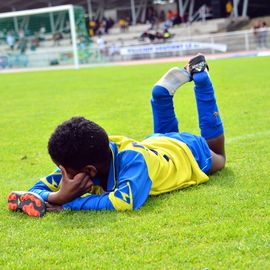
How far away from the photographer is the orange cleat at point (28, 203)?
12.3 ft

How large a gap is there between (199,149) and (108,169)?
89 centimetres

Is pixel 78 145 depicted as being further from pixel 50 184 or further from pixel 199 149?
pixel 199 149

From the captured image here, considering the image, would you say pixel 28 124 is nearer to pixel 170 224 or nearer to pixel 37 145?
pixel 37 145

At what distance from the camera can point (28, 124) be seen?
9.16m

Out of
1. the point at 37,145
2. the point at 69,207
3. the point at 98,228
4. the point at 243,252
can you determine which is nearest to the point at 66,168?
the point at 69,207

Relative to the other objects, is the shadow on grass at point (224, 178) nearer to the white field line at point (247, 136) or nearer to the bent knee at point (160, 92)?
the bent knee at point (160, 92)

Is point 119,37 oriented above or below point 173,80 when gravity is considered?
below

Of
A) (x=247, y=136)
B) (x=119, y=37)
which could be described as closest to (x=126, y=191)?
(x=247, y=136)

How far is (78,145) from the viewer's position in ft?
11.8

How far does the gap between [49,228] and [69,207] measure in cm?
36

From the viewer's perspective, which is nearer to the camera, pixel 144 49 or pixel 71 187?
pixel 71 187

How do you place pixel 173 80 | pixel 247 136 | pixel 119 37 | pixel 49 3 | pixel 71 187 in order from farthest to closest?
pixel 49 3
pixel 119 37
pixel 247 136
pixel 173 80
pixel 71 187

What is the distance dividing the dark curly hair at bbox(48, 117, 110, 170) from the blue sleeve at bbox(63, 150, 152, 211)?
16 centimetres

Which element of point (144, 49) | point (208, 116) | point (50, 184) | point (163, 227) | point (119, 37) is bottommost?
point (119, 37)
